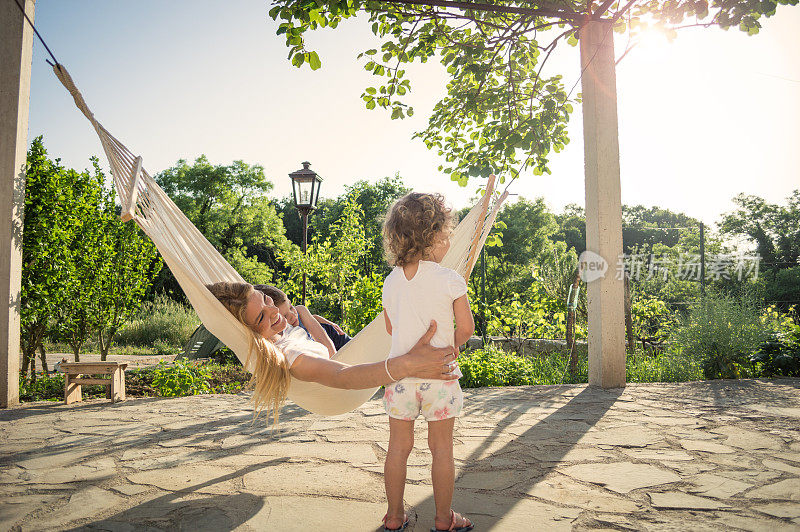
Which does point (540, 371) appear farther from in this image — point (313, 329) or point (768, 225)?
point (768, 225)

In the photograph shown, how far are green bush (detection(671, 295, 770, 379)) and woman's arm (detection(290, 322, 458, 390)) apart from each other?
12.7 feet

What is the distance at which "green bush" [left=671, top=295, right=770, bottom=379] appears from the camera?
428 cm

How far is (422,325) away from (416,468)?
81 cm

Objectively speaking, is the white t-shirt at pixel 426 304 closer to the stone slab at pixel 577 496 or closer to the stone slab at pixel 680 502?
the stone slab at pixel 577 496

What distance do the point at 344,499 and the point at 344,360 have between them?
0.58m

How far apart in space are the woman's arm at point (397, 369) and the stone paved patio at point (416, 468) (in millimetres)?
388

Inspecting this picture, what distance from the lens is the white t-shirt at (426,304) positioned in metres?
1.40

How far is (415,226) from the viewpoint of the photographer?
1.43 meters

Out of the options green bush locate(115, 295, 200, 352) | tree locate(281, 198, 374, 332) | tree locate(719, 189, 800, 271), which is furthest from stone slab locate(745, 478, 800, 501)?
tree locate(719, 189, 800, 271)

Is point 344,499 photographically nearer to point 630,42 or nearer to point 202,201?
point 630,42

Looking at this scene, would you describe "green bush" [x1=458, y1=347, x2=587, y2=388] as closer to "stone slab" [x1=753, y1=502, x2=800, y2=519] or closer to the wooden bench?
the wooden bench

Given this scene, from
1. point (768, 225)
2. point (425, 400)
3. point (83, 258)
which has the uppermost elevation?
point (768, 225)

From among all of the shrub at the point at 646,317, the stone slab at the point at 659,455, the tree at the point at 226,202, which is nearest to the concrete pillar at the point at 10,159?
the stone slab at the point at 659,455

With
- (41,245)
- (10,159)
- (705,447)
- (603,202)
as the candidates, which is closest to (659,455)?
(705,447)
